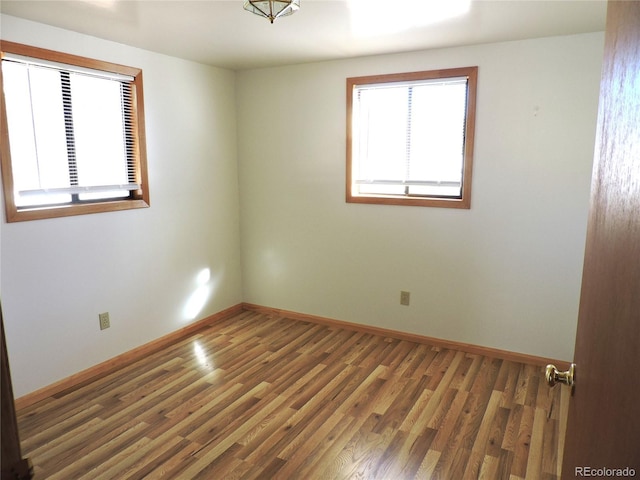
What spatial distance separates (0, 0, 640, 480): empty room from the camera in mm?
2404

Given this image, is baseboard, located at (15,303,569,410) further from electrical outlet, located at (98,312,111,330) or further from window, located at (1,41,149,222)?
window, located at (1,41,149,222)

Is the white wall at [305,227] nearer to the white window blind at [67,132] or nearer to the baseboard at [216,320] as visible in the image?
the baseboard at [216,320]

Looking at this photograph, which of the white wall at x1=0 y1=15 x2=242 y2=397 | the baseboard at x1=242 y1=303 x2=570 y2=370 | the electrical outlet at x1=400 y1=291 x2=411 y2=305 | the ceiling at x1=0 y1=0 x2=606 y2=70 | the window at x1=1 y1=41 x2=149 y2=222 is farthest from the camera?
the electrical outlet at x1=400 y1=291 x2=411 y2=305

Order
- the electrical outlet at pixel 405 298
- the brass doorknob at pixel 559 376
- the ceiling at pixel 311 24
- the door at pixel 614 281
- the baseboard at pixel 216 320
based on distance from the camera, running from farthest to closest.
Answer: the electrical outlet at pixel 405 298
the baseboard at pixel 216 320
the ceiling at pixel 311 24
the brass doorknob at pixel 559 376
the door at pixel 614 281

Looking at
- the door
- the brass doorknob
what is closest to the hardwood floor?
the brass doorknob

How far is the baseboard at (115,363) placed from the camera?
2.75 metres

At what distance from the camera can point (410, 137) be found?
356 centimetres

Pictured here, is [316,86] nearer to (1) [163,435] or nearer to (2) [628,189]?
(1) [163,435]

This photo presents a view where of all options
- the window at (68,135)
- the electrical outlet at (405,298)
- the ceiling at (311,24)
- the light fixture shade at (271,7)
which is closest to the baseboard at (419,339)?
the electrical outlet at (405,298)

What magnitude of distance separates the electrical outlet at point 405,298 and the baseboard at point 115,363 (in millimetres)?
1752

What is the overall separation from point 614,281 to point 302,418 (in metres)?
2.21

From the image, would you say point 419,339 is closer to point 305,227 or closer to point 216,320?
point 305,227

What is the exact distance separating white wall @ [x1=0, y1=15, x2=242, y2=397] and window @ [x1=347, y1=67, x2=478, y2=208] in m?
Answer: 1.30

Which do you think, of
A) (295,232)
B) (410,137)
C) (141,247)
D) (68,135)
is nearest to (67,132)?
(68,135)
